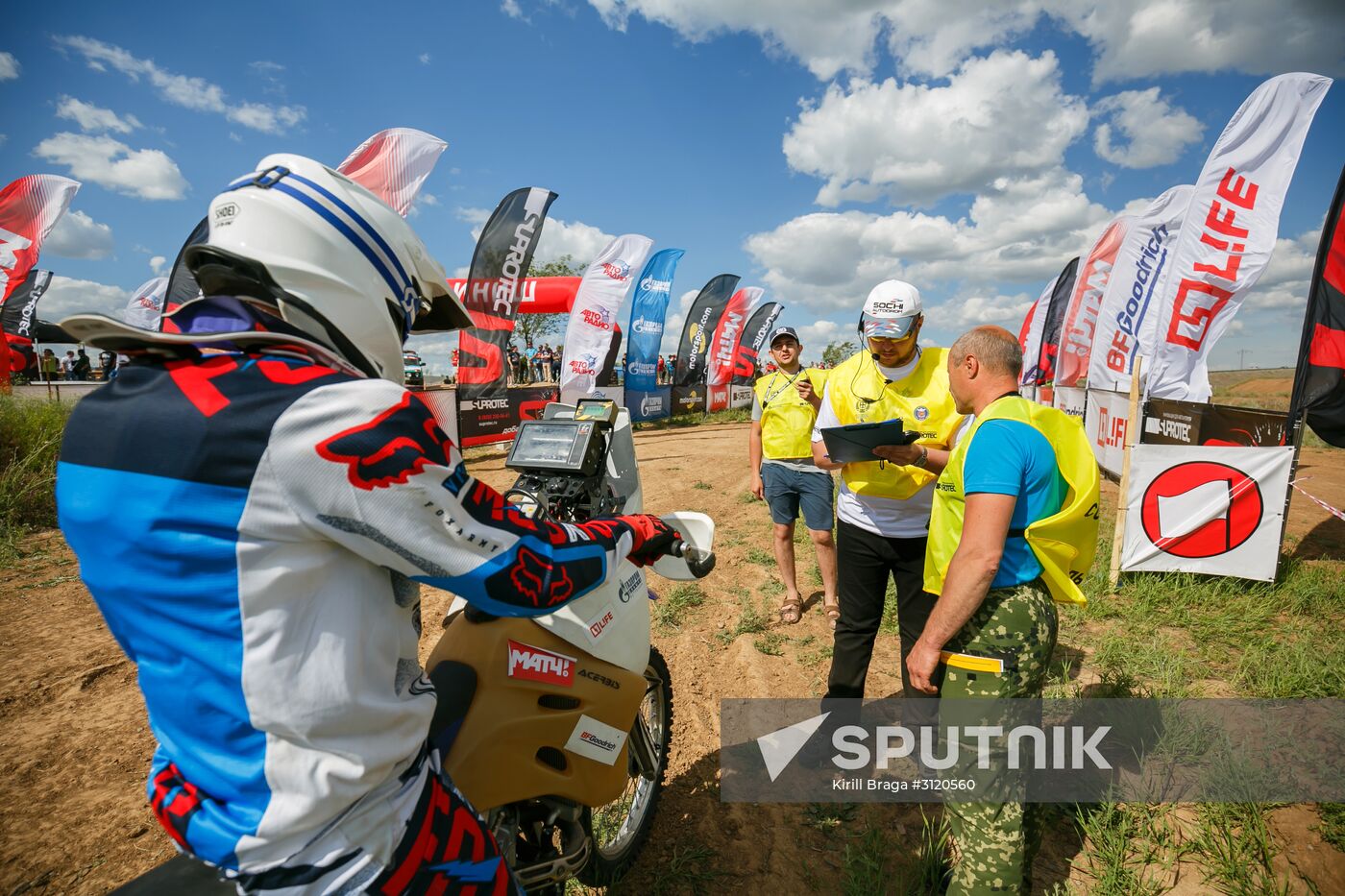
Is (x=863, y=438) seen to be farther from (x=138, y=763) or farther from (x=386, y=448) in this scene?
(x=138, y=763)

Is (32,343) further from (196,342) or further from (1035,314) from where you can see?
(1035,314)

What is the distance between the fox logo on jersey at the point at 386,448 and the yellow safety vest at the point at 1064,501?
1.68 m

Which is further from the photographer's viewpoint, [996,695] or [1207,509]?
[1207,509]

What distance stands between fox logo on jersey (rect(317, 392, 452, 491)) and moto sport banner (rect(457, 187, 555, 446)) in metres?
10.9

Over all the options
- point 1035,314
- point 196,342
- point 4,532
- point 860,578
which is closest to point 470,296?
point 4,532

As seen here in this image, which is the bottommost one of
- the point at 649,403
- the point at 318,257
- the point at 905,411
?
the point at 649,403

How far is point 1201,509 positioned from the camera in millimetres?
4867

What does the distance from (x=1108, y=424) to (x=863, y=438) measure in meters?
7.82

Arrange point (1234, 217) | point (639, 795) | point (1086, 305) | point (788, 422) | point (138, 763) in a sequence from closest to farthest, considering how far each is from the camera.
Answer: point (639, 795), point (138, 763), point (788, 422), point (1234, 217), point (1086, 305)

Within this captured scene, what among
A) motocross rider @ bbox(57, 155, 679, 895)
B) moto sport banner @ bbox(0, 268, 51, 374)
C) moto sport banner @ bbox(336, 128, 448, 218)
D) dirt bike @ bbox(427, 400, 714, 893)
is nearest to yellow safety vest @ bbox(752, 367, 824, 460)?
dirt bike @ bbox(427, 400, 714, 893)

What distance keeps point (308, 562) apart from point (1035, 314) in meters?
18.2

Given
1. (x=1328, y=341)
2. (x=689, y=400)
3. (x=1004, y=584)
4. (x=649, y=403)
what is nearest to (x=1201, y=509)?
(x=1328, y=341)

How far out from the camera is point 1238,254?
530 cm

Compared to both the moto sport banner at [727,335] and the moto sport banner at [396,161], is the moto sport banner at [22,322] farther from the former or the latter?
the moto sport banner at [727,335]
